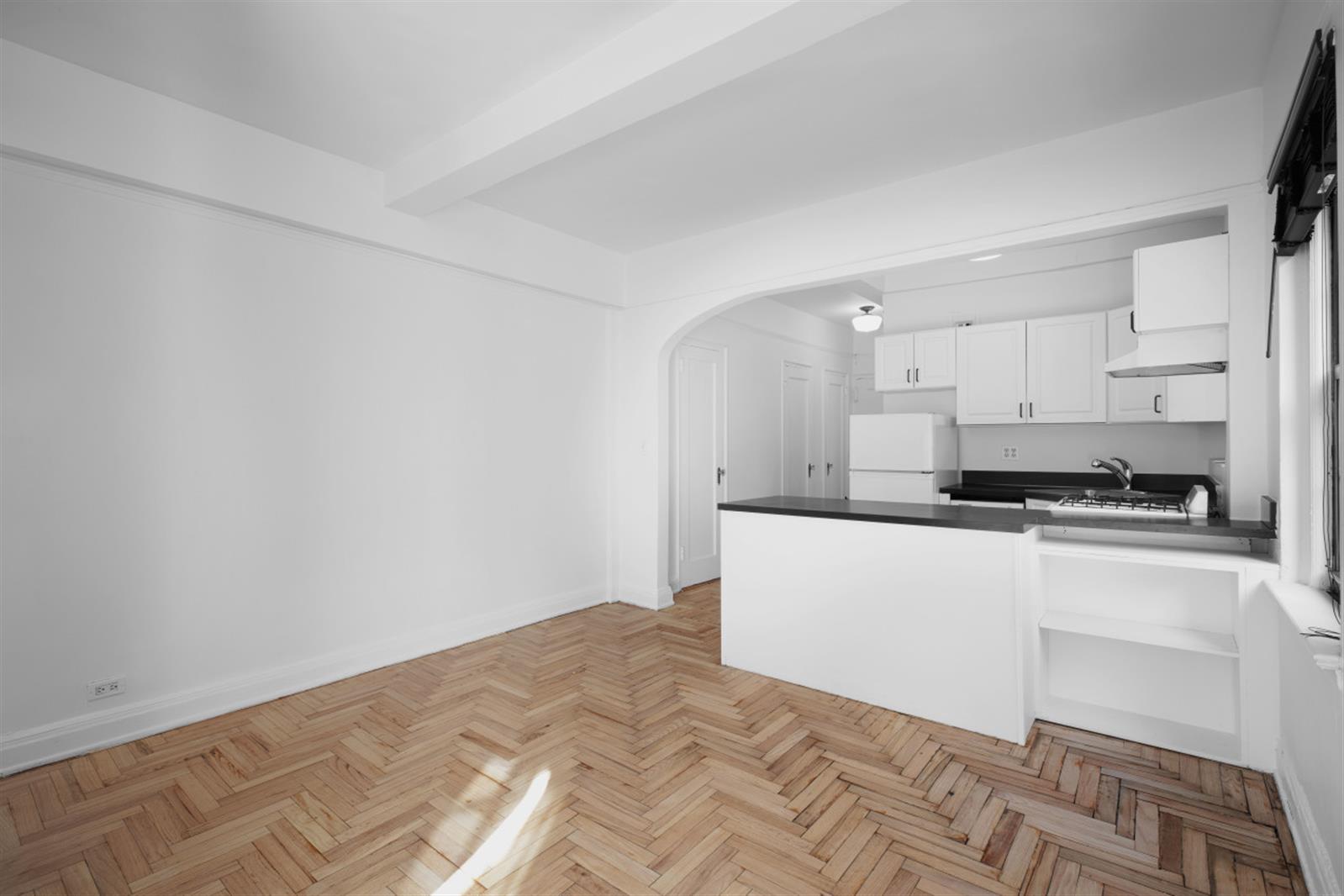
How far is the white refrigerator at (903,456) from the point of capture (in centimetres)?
480

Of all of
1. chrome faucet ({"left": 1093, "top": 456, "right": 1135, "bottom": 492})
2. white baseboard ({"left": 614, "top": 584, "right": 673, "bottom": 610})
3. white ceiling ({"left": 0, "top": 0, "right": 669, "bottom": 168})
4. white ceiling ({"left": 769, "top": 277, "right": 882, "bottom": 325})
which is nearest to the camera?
white ceiling ({"left": 0, "top": 0, "right": 669, "bottom": 168})

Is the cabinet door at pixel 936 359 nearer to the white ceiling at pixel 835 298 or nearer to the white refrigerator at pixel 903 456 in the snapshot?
the white refrigerator at pixel 903 456

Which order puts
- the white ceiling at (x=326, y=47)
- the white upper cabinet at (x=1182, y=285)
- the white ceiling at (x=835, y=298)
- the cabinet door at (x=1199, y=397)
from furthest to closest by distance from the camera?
the white ceiling at (x=835, y=298)
the cabinet door at (x=1199, y=397)
the white upper cabinet at (x=1182, y=285)
the white ceiling at (x=326, y=47)

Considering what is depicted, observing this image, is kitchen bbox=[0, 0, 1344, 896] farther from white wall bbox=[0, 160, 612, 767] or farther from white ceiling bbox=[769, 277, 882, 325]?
white ceiling bbox=[769, 277, 882, 325]

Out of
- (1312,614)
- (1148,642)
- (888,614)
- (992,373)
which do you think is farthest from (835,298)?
(1312,614)

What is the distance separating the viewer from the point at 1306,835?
5.85 feet

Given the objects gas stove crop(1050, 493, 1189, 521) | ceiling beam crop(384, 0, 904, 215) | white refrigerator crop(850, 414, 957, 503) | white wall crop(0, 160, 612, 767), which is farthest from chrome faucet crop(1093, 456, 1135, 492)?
white wall crop(0, 160, 612, 767)

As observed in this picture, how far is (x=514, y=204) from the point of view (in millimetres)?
4086

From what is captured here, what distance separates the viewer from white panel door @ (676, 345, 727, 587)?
550 cm

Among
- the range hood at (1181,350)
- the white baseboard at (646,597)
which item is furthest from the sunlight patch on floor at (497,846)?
the range hood at (1181,350)

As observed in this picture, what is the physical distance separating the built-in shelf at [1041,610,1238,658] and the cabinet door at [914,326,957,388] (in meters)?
2.54

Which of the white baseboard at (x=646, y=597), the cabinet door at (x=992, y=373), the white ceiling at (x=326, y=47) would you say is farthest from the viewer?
the white baseboard at (x=646, y=597)

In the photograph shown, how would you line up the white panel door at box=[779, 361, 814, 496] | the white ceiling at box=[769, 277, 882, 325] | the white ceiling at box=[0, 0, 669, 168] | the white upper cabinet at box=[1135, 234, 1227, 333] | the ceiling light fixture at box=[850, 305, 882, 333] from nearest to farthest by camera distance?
the white ceiling at box=[0, 0, 669, 168], the white upper cabinet at box=[1135, 234, 1227, 333], the ceiling light fixture at box=[850, 305, 882, 333], the white ceiling at box=[769, 277, 882, 325], the white panel door at box=[779, 361, 814, 496]

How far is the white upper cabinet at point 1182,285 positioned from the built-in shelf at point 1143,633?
4.37 ft
